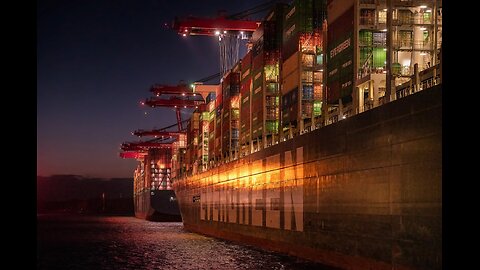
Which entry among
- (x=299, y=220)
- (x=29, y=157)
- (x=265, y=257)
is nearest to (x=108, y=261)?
(x=265, y=257)

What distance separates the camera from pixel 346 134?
2006cm

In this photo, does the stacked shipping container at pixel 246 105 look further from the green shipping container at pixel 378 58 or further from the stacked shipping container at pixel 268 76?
the green shipping container at pixel 378 58

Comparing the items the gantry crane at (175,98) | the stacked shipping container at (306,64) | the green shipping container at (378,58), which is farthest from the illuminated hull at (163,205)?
the green shipping container at (378,58)

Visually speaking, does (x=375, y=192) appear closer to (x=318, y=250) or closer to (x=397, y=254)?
(x=397, y=254)

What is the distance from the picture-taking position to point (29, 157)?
577 centimetres

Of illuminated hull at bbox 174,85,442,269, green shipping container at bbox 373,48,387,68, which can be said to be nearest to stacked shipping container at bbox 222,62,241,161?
illuminated hull at bbox 174,85,442,269

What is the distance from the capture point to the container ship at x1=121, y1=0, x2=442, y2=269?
14984 millimetres

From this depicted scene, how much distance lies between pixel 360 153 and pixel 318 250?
17.6 feet

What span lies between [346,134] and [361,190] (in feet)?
8.20

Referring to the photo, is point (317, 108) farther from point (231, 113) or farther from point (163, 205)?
point (163, 205)

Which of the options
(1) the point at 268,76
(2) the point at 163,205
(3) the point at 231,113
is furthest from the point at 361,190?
(2) the point at 163,205

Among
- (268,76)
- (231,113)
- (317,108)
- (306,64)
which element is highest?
(268,76)

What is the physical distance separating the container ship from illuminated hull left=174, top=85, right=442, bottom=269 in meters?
0.04

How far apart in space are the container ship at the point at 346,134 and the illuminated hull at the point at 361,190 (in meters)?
0.04
